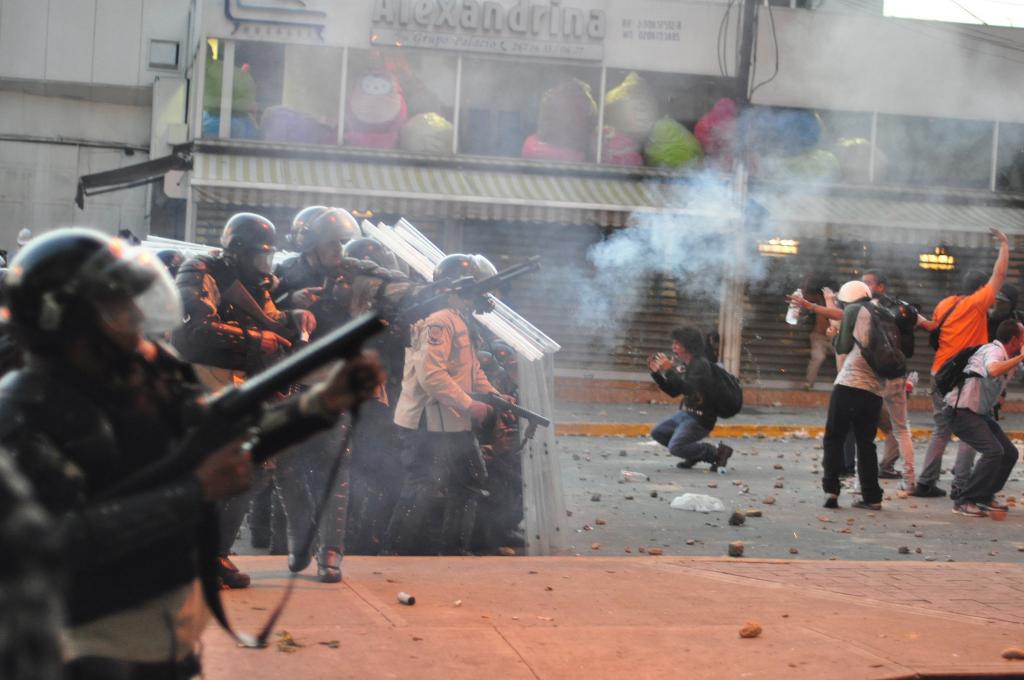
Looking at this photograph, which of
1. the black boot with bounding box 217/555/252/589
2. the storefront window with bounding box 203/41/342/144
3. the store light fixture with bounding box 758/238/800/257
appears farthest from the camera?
the store light fixture with bounding box 758/238/800/257

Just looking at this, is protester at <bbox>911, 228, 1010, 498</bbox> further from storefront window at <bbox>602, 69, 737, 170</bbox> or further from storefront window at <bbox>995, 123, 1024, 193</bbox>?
storefront window at <bbox>995, 123, 1024, 193</bbox>

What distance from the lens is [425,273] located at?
7789 millimetres

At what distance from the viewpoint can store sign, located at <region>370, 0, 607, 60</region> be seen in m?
17.1

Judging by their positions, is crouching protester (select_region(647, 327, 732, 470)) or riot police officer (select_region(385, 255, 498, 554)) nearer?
riot police officer (select_region(385, 255, 498, 554))

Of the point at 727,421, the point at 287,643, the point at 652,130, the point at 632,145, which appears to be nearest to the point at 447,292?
the point at 287,643

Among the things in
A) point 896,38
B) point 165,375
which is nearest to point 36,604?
point 165,375

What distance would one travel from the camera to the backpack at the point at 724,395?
1098 centimetres

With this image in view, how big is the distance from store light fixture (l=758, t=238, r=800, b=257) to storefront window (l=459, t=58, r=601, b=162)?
2793mm

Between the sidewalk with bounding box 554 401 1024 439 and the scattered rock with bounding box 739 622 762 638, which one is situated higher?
the sidewalk with bounding box 554 401 1024 439

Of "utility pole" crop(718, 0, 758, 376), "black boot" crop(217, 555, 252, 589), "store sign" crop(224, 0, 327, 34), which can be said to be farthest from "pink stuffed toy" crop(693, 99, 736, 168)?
"black boot" crop(217, 555, 252, 589)

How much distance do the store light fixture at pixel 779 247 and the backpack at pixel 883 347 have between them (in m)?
8.90

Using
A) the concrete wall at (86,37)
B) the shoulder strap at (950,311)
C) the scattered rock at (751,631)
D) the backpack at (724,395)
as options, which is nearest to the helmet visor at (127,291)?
the scattered rock at (751,631)

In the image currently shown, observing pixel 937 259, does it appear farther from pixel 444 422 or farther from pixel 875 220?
pixel 444 422

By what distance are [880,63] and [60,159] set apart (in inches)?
523
